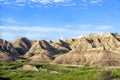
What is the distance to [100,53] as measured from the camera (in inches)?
6486

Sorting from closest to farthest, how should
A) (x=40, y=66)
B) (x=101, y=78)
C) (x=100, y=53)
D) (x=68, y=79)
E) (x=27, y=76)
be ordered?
(x=101, y=78), (x=68, y=79), (x=27, y=76), (x=40, y=66), (x=100, y=53)

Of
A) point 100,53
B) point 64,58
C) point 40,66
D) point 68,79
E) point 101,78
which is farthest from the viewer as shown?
point 64,58

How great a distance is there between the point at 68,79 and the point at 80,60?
7157 centimetres

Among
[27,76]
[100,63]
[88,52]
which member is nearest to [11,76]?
[27,76]

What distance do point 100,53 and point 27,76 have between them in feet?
186

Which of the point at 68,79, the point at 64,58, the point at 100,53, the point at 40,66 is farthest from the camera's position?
the point at 64,58

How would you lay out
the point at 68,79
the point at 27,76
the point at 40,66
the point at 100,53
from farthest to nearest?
the point at 100,53
the point at 40,66
the point at 27,76
the point at 68,79

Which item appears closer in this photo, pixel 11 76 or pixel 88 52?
pixel 11 76

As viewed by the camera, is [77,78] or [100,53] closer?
[77,78]

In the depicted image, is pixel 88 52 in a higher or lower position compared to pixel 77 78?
higher

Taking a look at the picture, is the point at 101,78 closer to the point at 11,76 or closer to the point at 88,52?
the point at 11,76

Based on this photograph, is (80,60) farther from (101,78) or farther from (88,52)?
(101,78)

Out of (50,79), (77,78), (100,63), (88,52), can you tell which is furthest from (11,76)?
(88,52)

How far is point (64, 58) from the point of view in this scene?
17962 cm
